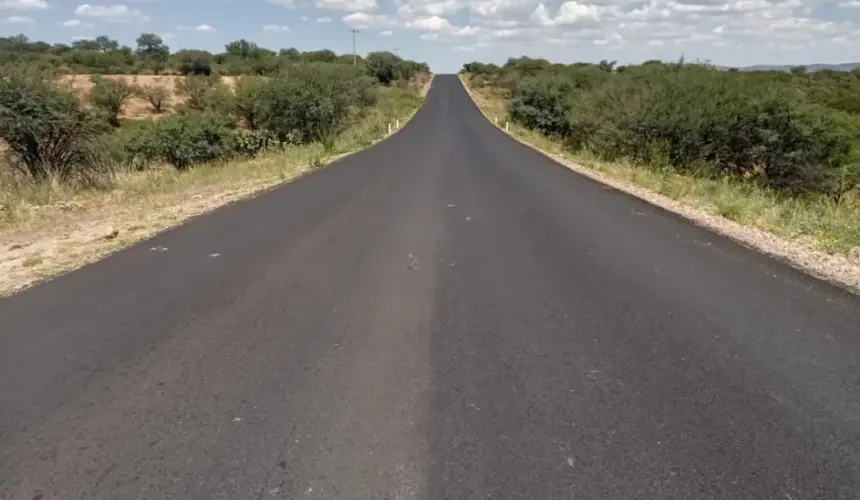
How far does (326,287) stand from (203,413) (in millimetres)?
3067

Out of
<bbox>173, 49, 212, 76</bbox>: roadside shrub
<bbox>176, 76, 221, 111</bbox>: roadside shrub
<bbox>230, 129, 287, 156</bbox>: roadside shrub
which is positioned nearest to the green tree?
<bbox>173, 49, 212, 76</bbox>: roadside shrub

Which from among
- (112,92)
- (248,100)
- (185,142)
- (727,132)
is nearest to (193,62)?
(112,92)

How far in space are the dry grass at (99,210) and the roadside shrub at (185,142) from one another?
31.0ft

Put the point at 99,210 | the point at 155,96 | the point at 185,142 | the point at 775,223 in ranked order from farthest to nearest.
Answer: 1. the point at 155,96
2. the point at 185,142
3. the point at 99,210
4. the point at 775,223

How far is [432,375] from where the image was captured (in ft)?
15.7

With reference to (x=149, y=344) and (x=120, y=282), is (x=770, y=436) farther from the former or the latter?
(x=120, y=282)

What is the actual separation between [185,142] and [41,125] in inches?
569

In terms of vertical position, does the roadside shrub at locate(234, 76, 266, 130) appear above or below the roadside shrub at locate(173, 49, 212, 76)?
below

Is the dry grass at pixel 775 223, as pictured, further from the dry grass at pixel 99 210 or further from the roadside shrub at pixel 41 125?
the roadside shrub at pixel 41 125

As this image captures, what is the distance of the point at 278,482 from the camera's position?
3436 mm

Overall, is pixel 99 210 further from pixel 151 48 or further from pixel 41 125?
pixel 151 48

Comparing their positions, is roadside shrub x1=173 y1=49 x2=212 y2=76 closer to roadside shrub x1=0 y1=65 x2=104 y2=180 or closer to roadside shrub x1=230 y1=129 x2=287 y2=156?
roadside shrub x1=230 y1=129 x2=287 y2=156

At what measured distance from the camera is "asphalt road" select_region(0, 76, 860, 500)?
351cm

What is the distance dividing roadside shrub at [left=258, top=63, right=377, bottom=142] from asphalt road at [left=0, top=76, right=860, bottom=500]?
27169 millimetres
